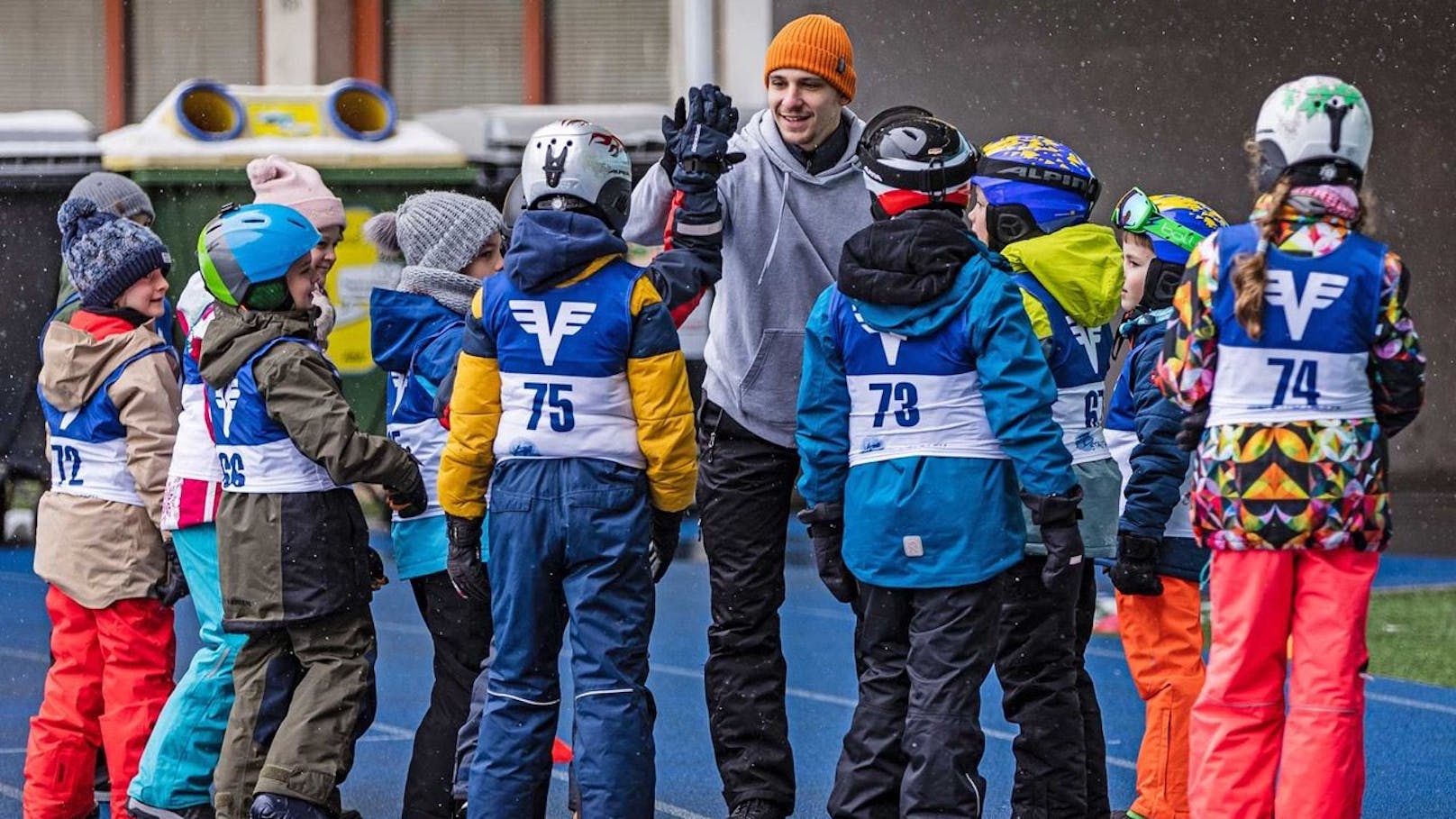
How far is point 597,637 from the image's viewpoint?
17.6 ft

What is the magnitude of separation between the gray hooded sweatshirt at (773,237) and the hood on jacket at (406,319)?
625 millimetres

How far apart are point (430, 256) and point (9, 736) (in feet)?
10.3

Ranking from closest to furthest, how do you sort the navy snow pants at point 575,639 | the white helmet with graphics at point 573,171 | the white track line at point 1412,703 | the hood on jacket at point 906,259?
1. the hood on jacket at point 906,259
2. the navy snow pants at point 575,639
3. the white helmet with graphics at point 573,171
4. the white track line at point 1412,703

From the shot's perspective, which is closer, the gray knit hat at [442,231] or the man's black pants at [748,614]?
the man's black pants at [748,614]

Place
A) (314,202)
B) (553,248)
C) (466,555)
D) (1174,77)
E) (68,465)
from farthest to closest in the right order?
(1174,77)
(314,202)
(68,465)
(466,555)
(553,248)

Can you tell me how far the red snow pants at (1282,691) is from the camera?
487 centimetres

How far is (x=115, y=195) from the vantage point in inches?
292

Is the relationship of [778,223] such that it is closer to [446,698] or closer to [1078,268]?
[1078,268]

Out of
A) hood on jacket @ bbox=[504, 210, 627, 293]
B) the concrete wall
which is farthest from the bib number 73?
the concrete wall

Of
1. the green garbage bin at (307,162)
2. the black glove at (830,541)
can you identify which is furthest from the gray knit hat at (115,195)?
the green garbage bin at (307,162)

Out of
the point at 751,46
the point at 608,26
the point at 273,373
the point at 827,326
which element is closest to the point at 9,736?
the point at 273,373

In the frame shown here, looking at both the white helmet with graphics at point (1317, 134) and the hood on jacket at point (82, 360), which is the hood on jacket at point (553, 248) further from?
the white helmet with graphics at point (1317, 134)

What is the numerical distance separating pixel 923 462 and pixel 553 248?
1103 millimetres

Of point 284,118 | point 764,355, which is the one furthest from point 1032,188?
point 284,118
